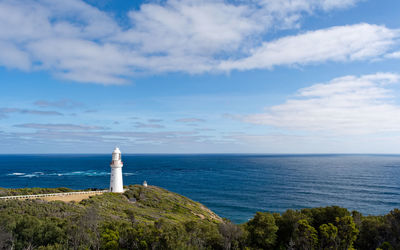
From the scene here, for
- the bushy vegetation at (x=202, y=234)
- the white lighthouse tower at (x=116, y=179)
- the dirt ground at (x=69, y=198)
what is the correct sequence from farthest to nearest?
1. the white lighthouse tower at (x=116, y=179)
2. the dirt ground at (x=69, y=198)
3. the bushy vegetation at (x=202, y=234)

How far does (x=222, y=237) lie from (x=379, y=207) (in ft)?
206

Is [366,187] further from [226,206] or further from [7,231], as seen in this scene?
[7,231]

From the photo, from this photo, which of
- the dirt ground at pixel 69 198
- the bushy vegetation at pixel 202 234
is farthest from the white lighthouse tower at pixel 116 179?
the bushy vegetation at pixel 202 234

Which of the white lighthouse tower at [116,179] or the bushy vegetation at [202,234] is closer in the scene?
the bushy vegetation at [202,234]

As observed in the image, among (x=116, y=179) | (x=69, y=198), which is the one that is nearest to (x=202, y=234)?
(x=69, y=198)

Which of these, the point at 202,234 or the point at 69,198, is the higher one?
the point at 202,234

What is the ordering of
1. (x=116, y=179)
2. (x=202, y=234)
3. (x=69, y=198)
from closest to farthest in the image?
1. (x=202, y=234)
2. (x=69, y=198)
3. (x=116, y=179)

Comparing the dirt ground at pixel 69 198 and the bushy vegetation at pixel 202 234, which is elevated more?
the bushy vegetation at pixel 202 234

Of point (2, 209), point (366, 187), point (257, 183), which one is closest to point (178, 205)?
point (2, 209)

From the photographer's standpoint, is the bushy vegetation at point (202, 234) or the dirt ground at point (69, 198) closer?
the bushy vegetation at point (202, 234)

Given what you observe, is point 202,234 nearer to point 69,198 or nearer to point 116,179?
point 69,198

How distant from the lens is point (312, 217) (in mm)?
28375

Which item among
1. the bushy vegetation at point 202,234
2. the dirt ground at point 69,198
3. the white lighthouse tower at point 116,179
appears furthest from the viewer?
the white lighthouse tower at point 116,179

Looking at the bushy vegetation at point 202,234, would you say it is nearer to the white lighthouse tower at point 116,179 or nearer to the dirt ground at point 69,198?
the dirt ground at point 69,198
